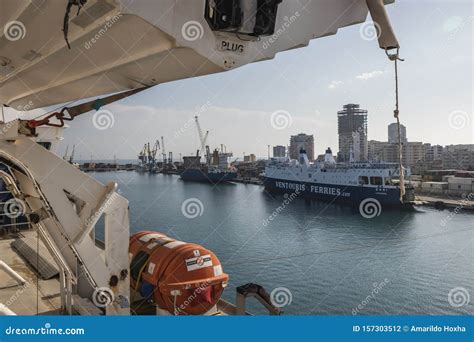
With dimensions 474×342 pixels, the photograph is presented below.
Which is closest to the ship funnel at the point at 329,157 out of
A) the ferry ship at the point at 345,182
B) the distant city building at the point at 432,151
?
the ferry ship at the point at 345,182

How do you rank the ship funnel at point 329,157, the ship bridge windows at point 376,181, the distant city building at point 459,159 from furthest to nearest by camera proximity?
the distant city building at point 459,159 < the ship funnel at point 329,157 < the ship bridge windows at point 376,181

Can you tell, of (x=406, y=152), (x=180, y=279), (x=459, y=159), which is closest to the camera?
(x=180, y=279)

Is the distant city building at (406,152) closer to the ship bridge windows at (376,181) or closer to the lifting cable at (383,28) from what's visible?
the ship bridge windows at (376,181)

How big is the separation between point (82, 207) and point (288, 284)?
1348 centimetres

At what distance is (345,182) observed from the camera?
41.4 metres

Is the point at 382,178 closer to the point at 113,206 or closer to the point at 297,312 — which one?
the point at 297,312

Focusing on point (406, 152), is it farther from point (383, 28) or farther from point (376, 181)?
point (383, 28)

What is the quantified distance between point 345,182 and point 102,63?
134 feet

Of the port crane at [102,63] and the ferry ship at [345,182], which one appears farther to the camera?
the ferry ship at [345,182]

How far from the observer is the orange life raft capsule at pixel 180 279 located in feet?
16.7

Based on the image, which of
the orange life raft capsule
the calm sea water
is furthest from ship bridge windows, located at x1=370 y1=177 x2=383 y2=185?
the orange life raft capsule

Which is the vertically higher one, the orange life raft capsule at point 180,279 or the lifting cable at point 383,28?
the lifting cable at point 383,28

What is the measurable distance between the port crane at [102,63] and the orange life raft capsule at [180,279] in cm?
97

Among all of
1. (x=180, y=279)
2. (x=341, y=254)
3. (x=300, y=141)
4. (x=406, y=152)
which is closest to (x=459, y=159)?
(x=406, y=152)
